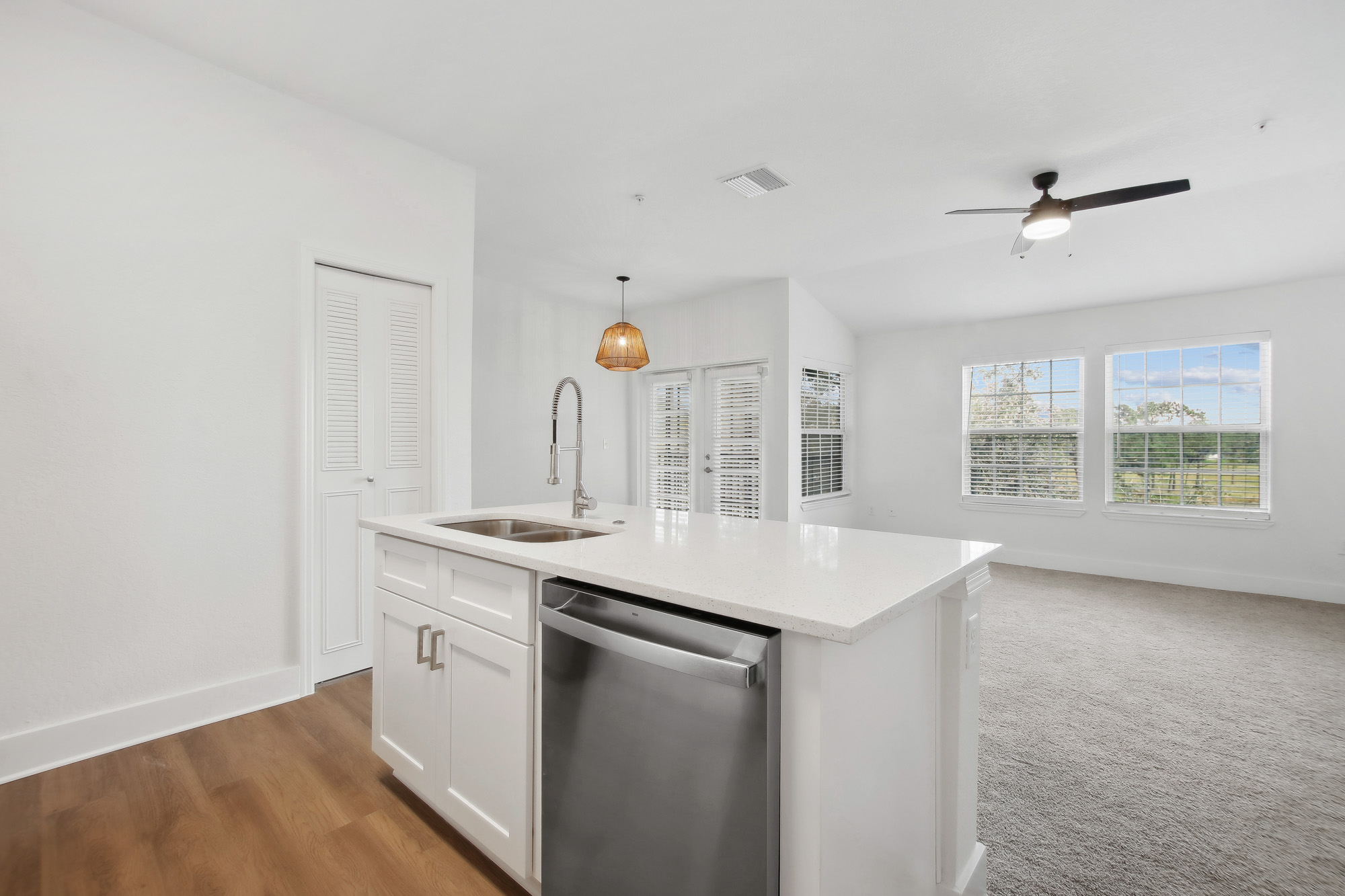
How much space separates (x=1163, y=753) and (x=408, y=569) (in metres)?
2.91

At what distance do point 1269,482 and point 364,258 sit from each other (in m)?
6.65

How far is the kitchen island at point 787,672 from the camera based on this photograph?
3.09 ft

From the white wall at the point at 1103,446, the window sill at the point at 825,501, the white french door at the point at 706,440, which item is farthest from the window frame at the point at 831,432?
the white french door at the point at 706,440

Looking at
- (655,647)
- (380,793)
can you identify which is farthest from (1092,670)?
(380,793)

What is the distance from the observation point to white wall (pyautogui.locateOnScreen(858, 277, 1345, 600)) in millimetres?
4266

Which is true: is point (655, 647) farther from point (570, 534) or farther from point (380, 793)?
point (380, 793)

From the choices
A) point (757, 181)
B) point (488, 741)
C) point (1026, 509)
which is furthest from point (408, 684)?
point (1026, 509)

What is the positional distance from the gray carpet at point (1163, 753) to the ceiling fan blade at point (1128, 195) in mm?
2510

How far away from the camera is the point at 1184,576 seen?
475cm

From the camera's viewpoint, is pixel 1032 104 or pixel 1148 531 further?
pixel 1148 531

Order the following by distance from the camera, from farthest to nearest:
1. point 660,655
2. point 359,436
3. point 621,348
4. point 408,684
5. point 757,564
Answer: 1. point 621,348
2. point 359,436
3. point 408,684
4. point 757,564
5. point 660,655

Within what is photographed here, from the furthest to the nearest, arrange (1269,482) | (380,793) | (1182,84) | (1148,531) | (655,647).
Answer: (1148,531) < (1269,482) < (1182,84) < (380,793) < (655,647)

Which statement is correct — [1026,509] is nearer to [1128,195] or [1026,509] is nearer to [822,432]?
[822,432]

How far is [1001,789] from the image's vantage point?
1.95 m
